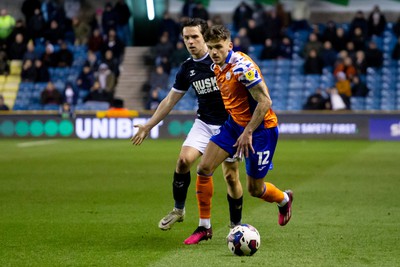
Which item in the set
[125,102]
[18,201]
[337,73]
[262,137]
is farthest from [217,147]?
[125,102]

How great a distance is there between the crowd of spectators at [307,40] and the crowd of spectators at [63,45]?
1.57m

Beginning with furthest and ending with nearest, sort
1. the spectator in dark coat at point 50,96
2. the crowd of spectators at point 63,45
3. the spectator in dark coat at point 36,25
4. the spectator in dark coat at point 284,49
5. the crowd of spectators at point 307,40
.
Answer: the spectator in dark coat at point 36,25, the crowd of spectators at point 63,45, the spectator in dark coat at point 50,96, the spectator in dark coat at point 284,49, the crowd of spectators at point 307,40

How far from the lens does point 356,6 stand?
3095cm

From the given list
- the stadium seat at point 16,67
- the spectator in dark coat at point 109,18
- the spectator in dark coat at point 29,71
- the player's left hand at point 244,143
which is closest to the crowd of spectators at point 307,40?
→ the spectator in dark coat at point 109,18

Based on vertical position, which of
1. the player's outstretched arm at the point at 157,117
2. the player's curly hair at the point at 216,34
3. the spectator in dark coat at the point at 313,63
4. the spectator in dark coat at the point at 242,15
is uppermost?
the player's curly hair at the point at 216,34

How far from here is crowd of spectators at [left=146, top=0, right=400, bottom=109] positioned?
89.6ft

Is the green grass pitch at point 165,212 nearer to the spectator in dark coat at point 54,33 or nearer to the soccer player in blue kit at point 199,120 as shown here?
the soccer player in blue kit at point 199,120

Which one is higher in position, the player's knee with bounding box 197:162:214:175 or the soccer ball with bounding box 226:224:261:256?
the player's knee with bounding box 197:162:214:175

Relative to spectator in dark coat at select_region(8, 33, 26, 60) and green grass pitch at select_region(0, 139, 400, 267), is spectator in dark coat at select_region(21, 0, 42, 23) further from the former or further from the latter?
green grass pitch at select_region(0, 139, 400, 267)

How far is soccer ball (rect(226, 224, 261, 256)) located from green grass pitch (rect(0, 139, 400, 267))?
0.08 meters

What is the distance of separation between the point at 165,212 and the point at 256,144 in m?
2.93

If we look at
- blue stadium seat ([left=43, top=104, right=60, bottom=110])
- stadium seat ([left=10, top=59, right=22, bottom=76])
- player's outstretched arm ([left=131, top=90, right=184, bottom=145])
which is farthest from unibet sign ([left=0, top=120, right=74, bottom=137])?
player's outstretched arm ([left=131, top=90, right=184, bottom=145])

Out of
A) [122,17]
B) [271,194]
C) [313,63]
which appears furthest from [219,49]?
[122,17]

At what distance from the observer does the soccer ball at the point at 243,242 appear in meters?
7.84
